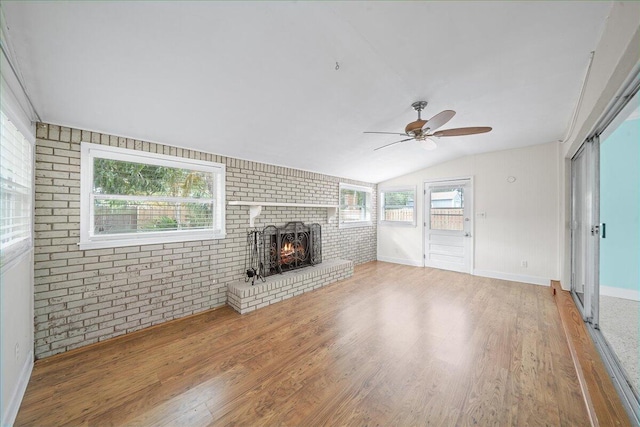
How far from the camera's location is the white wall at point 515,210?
4488 mm

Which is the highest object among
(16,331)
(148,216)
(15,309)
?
(148,216)

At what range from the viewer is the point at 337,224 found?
5.67m

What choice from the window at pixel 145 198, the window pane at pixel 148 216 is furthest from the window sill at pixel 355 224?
the window pane at pixel 148 216

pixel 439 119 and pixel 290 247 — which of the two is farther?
pixel 290 247

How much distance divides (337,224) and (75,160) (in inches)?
174

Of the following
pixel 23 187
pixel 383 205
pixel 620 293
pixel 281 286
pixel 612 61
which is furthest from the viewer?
pixel 383 205

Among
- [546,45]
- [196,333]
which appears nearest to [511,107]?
[546,45]

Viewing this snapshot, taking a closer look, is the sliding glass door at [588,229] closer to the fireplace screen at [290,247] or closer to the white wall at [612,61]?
the white wall at [612,61]

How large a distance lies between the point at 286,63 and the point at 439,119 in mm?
1542

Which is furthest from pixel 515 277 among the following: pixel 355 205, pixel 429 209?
pixel 355 205

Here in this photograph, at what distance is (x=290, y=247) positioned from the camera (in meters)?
4.47

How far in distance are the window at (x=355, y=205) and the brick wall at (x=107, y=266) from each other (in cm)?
246

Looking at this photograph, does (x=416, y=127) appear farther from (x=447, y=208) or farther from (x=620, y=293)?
(x=620, y=293)

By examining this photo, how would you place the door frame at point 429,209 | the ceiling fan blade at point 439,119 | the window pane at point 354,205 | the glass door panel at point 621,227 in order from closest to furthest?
1. the ceiling fan blade at point 439,119
2. the glass door panel at point 621,227
3. the door frame at point 429,209
4. the window pane at point 354,205
